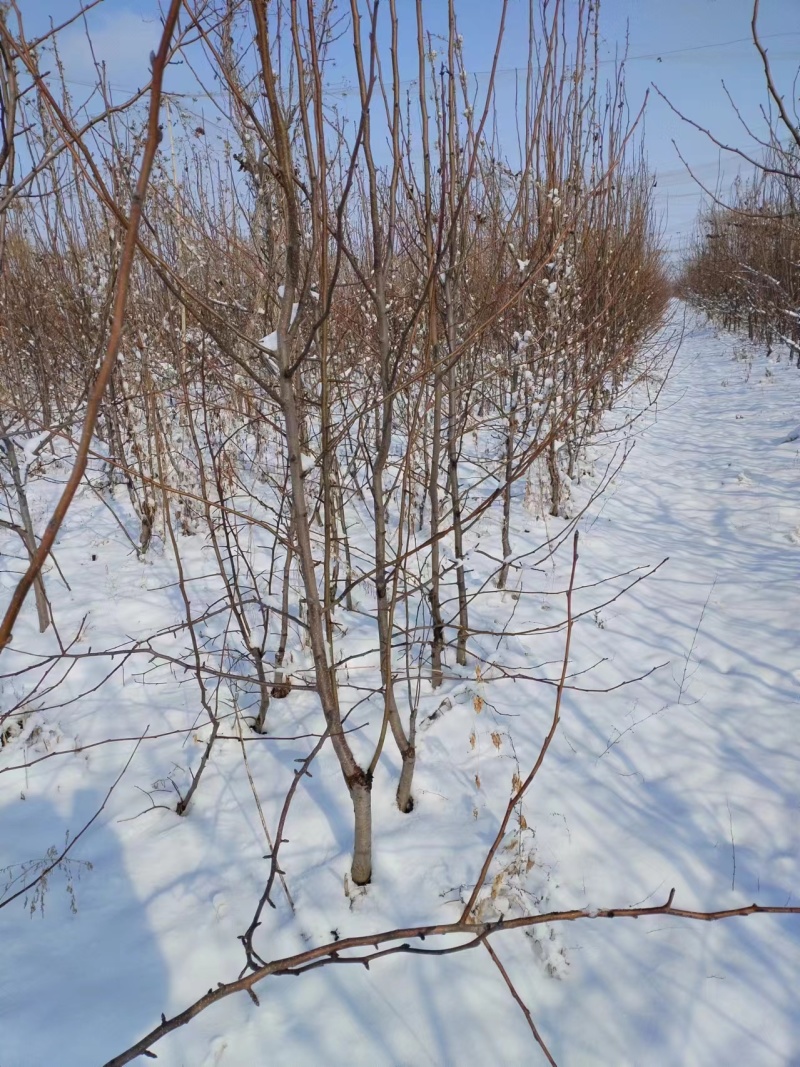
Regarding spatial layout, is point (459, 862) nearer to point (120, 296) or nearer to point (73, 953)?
point (73, 953)

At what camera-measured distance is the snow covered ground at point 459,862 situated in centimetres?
134

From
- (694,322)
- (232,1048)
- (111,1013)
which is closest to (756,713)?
(232,1048)

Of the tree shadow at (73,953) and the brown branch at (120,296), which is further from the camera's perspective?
the tree shadow at (73,953)

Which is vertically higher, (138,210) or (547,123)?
(547,123)

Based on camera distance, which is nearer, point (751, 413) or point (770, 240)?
point (751, 413)

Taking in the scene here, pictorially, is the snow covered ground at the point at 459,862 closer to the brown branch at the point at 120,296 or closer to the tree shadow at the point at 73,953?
the tree shadow at the point at 73,953

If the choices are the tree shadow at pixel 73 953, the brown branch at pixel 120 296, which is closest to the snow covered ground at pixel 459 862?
the tree shadow at pixel 73 953

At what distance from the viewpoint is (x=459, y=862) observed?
1732mm

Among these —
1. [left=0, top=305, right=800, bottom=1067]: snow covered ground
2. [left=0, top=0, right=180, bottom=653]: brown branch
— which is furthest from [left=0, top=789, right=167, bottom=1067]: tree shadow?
[left=0, top=0, right=180, bottom=653]: brown branch

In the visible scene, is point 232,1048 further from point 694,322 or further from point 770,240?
point 694,322

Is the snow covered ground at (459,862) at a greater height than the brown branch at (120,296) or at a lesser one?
lesser

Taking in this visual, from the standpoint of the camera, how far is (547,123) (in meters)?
3.20

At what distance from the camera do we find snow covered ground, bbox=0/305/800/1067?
1337mm

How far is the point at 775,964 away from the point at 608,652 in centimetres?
142
